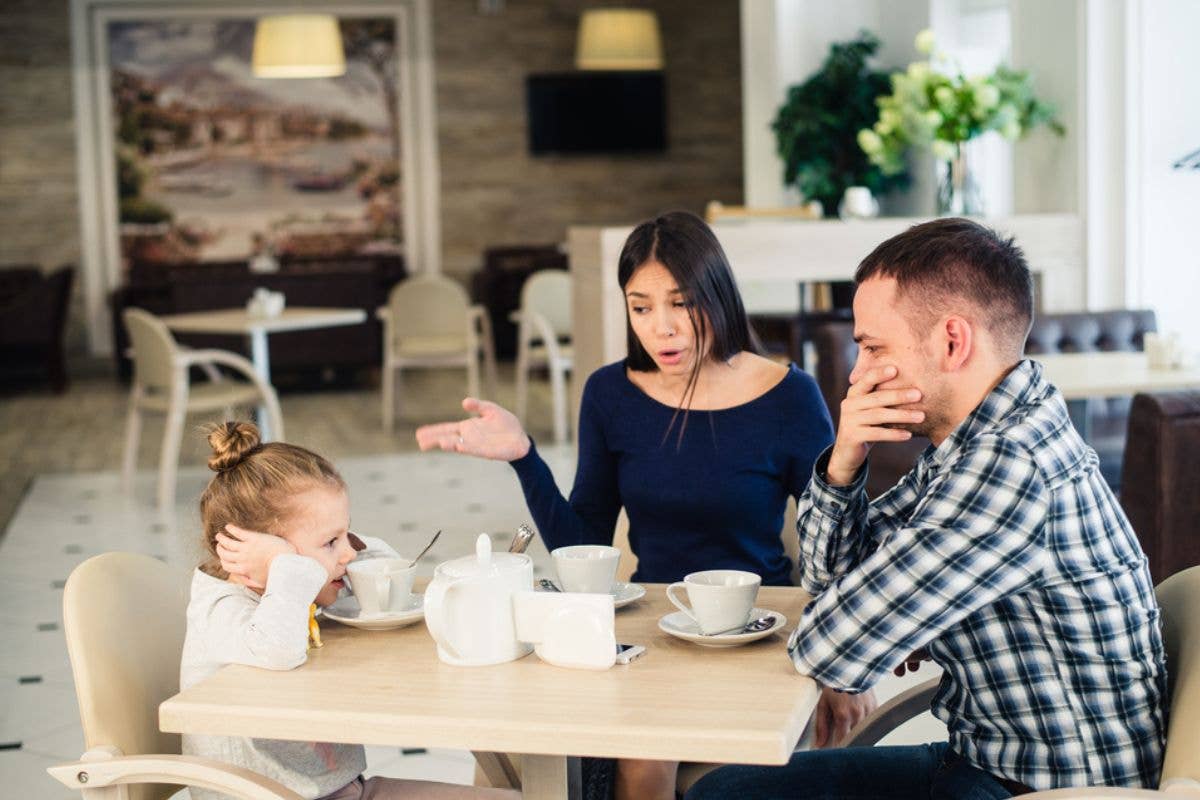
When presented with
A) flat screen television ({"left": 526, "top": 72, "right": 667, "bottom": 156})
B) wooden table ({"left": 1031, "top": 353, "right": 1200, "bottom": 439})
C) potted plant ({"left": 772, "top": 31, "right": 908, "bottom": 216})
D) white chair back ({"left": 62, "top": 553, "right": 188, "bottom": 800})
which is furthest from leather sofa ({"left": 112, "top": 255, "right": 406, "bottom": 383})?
white chair back ({"left": 62, "top": 553, "right": 188, "bottom": 800})

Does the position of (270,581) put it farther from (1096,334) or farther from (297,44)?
(297,44)

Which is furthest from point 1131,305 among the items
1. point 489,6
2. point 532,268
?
point 489,6

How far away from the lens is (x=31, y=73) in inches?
494

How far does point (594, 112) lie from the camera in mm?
13234

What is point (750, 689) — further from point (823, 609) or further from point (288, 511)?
point (288, 511)

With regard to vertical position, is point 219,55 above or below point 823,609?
above

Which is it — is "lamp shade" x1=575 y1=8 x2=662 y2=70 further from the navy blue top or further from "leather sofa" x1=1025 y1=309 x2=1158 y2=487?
the navy blue top

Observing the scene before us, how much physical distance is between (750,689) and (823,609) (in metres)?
0.12

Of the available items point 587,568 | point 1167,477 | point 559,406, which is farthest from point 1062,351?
point 587,568

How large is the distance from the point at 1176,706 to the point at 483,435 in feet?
3.55

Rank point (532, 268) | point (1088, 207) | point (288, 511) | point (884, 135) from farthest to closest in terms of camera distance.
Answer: point (532, 268) < point (884, 135) < point (1088, 207) < point (288, 511)

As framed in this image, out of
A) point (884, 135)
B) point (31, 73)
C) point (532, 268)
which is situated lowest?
point (532, 268)

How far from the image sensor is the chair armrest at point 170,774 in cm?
170

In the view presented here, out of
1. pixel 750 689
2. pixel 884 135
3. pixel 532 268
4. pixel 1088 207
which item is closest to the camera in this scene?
pixel 750 689
